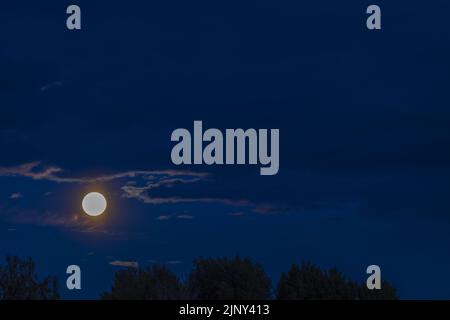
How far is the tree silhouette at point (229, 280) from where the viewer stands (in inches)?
2525

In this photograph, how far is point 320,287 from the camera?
67625 mm

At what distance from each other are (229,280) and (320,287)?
23.4 ft

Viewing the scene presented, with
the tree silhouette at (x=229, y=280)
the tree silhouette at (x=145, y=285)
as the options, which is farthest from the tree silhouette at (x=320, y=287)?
the tree silhouette at (x=145, y=285)

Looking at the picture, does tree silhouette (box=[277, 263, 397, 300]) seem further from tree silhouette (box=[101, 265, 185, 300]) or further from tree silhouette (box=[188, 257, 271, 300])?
tree silhouette (box=[101, 265, 185, 300])

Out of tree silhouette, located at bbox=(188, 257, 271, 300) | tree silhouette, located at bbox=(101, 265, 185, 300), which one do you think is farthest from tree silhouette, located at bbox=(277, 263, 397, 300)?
tree silhouette, located at bbox=(101, 265, 185, 300)

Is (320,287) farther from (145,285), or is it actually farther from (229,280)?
(145,285)

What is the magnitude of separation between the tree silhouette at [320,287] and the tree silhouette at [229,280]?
1948 millimetres

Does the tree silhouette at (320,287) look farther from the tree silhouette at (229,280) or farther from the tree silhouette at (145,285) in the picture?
the tree silhouette at (145,285)
